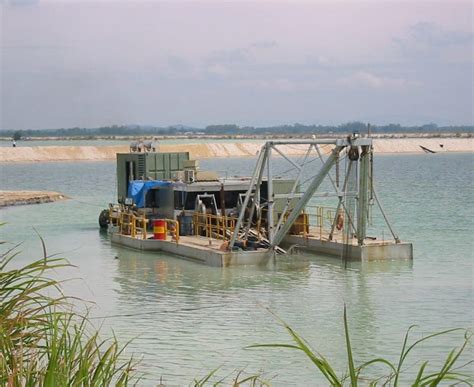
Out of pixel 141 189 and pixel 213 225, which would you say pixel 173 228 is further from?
pixel 141 189

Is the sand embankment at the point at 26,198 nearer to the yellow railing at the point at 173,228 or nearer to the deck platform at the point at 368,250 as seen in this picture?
the yellow railing at the point at 173,228

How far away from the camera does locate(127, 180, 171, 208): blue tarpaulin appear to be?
105 feet

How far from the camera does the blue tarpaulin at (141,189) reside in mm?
32156

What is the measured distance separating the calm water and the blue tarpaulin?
1.76 meters

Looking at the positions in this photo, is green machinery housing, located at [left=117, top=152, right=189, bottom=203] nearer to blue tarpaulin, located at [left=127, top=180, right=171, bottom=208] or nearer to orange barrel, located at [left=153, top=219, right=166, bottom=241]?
blue tarpaulin, located at [left=127, top=180, right=171, bottom=208]

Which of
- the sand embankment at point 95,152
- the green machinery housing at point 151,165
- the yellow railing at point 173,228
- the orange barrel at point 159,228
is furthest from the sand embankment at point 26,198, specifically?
the sand embankment at point 95,152

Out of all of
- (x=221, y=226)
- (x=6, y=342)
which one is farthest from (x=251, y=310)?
(x=6, y=342)

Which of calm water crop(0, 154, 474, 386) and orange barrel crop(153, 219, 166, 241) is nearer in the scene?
calm water crop(0, 154, 474, 386)

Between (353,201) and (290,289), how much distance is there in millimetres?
4618

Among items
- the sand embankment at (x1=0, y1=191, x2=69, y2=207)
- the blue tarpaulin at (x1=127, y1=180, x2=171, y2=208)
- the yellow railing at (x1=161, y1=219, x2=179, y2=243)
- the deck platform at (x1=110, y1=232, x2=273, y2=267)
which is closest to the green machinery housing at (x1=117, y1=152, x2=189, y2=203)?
→ the blue tarpaulin at (x1=127, y1=180, x2=171, y2=208)

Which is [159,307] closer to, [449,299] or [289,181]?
[449,299]

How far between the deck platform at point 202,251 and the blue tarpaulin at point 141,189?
5.21 ft

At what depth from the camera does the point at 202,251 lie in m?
26.0

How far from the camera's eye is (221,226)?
2884cm
